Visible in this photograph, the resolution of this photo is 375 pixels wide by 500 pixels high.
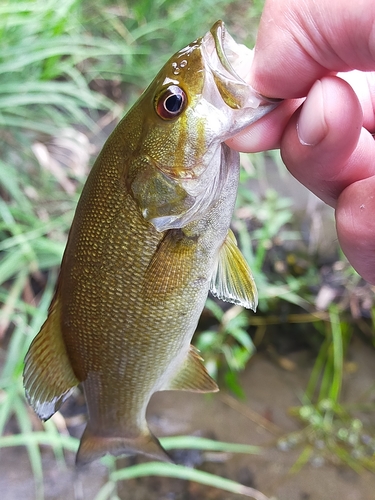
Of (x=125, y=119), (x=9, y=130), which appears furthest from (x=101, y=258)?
(x=9, y=130)

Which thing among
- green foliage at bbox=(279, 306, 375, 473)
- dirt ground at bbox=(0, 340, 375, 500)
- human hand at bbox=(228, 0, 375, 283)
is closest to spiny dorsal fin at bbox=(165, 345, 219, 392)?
human hand at bbox=(228, 0, 375, 283)

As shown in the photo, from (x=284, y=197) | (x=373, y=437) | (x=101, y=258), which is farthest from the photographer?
(x=284, y=197)

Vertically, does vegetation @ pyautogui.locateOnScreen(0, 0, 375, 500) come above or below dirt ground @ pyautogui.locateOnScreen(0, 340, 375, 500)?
above

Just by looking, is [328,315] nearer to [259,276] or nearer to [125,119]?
[259,276]

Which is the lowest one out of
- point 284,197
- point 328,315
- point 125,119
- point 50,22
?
point 328,315

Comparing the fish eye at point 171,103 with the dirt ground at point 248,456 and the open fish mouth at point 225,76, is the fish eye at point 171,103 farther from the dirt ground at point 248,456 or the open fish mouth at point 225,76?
the dirt ground at point 248,456

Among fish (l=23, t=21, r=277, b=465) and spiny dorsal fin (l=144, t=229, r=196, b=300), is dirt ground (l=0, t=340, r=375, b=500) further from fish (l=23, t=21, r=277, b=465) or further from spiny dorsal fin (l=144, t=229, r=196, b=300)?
spiny dorsal fin (l=144, t=229, r=196, b=300)

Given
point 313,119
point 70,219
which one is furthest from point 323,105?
point 70,219
